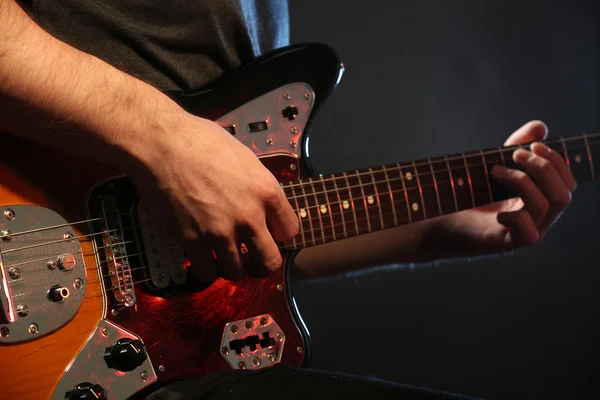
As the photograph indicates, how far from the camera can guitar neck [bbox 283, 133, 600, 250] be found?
958 millimetres

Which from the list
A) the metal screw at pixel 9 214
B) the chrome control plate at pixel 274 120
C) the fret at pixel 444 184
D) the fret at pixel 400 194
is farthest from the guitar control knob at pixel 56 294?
the fret at pixel 444 184

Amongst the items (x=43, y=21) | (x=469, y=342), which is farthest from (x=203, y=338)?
(x=469, y=342)

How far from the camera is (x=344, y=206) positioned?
989 mm

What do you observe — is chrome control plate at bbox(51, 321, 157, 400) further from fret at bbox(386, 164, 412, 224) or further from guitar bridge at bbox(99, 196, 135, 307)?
fret at bbox(386, 164, 412, 224)

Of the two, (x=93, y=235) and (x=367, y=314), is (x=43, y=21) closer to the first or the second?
(x=93, y=235)

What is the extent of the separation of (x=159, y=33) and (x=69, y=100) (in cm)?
29

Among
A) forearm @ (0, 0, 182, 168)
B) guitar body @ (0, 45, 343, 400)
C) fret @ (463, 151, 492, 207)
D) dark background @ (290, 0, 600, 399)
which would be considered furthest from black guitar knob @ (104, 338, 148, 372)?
dark background @ (290, 0, 600, 399)

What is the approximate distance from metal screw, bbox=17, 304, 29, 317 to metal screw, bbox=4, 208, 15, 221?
11 cm

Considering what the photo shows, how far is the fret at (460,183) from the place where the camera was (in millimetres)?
1110

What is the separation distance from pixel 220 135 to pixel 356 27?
1.20 m

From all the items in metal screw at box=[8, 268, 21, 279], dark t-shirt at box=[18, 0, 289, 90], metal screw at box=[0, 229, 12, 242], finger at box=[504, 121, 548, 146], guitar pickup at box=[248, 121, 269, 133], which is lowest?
metal screw at box=[8, 268, 21, 279]

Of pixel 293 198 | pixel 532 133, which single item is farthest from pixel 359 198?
pixel 532 133

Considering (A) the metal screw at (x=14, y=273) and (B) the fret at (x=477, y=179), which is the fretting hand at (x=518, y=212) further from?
(A) the metal screw at (x=14, y=273)

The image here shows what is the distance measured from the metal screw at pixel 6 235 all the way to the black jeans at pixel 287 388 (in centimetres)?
27
